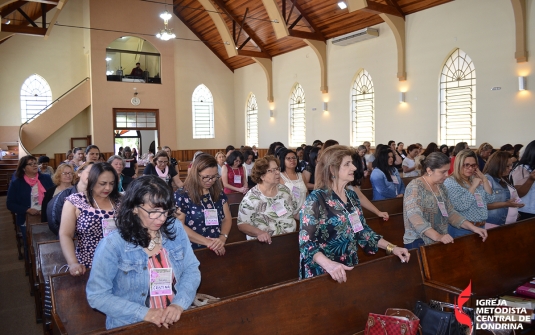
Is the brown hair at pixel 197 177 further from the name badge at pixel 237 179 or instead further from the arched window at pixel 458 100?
the arched window at pixel 458 100

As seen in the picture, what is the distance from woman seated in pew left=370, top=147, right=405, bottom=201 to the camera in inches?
201

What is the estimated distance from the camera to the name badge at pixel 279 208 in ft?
11.7

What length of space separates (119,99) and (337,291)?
52.4 ft

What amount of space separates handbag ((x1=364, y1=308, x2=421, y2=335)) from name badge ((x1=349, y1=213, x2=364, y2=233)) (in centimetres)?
50

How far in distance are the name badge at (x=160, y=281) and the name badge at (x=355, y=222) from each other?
3.65 feet

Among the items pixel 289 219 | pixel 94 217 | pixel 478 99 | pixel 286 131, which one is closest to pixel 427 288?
pixel 289 219

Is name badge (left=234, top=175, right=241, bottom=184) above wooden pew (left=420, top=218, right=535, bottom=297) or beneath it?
above

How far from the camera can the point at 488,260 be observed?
3184 mm

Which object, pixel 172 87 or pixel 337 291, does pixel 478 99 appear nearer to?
pixel 337 291

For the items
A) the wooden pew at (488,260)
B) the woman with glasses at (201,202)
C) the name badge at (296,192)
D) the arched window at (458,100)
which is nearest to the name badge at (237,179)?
the name badge at (296,192)

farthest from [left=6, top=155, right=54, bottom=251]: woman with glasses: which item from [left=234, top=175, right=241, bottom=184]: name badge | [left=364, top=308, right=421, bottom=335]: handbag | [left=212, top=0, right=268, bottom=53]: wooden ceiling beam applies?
[left=212, top=0, right=268, bottom=53]: wooden ceiling beam

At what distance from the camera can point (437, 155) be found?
3.24 m

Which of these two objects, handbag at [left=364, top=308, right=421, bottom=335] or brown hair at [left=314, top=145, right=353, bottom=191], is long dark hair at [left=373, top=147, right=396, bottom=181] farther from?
handbag at [left=364, top=308, right=421, bottom=335]

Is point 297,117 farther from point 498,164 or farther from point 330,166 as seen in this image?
point 330,166
